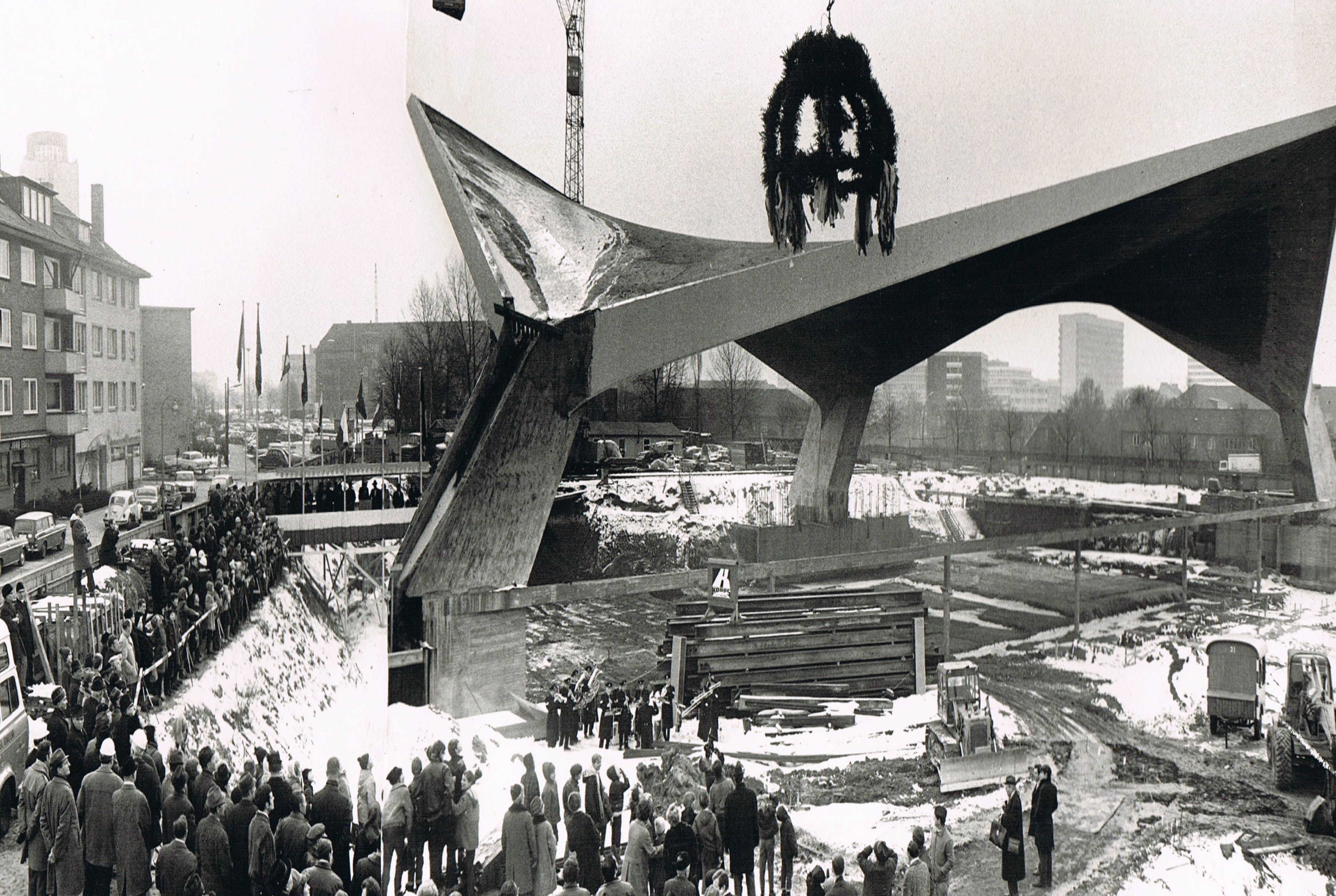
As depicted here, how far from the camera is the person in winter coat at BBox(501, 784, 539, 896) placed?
4594 millimetres

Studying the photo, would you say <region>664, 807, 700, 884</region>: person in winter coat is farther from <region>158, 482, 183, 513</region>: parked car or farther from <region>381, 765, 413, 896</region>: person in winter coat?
<region>158, 482, 183, 513</region>: parked car

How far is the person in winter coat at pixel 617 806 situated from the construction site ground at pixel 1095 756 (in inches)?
36.4

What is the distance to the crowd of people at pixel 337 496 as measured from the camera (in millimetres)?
7746

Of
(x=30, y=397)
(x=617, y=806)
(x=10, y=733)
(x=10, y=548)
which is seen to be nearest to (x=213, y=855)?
(x=10, y=733)

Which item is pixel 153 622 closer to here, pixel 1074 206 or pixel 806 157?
pixel 806 157

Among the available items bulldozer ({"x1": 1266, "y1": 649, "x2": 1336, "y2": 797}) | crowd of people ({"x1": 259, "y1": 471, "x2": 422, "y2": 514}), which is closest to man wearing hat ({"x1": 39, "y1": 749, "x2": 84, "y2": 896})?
crowd of people ({"x1": 259, "y1": 471, "x2": 422, "y2": 514})

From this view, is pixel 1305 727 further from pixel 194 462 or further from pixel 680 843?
pixel 194 462

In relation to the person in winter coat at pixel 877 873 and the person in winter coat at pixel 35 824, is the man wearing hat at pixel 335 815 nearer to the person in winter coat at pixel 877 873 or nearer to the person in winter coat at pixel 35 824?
the person in winter coat at pixel 35 824

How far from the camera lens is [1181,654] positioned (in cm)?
824

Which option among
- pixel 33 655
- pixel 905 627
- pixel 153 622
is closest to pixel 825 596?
pixel 905 627

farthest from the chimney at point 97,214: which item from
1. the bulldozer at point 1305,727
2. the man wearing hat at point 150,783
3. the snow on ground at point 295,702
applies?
the bulldozer at point 1305,727

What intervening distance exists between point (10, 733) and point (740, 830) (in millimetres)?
3924

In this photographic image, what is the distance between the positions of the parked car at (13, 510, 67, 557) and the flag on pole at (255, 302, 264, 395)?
1514 mm

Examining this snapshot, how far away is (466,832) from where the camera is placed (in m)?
4.74
